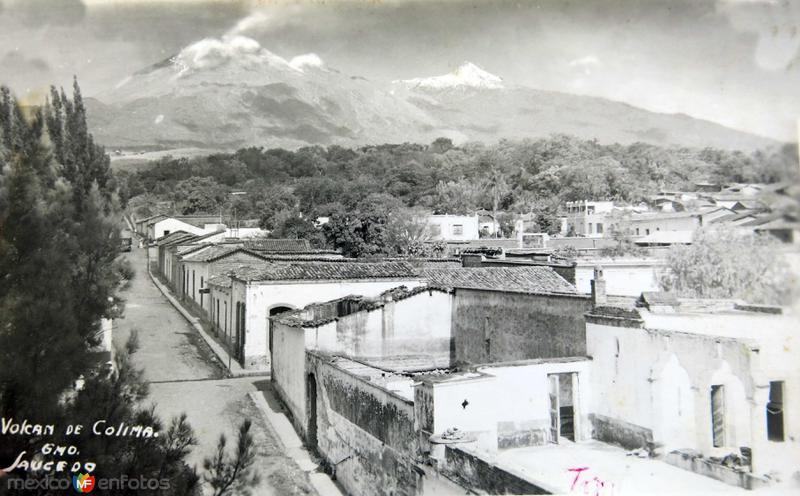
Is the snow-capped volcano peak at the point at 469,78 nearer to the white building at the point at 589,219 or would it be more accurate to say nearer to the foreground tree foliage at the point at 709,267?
the foreground tree foliage at the point at 709,267

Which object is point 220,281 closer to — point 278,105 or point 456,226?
point 278,105

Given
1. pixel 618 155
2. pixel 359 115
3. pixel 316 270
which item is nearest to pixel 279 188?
pixel 618 155

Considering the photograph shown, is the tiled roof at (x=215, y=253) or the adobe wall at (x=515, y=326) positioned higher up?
the tiled roof at (x=215, y=253)

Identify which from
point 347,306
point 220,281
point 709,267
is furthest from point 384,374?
point 709,267

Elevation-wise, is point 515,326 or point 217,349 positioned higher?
point 515,326

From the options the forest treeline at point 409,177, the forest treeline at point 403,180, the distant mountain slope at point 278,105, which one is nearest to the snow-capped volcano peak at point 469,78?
the distant mountain slope at point 278,105

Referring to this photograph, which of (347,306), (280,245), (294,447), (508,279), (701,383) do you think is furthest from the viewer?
(280,245)

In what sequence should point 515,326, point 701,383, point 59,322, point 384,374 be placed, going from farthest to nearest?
1. point 515,326
2. point 384,374
3. point 701,383
4. point 59,322
